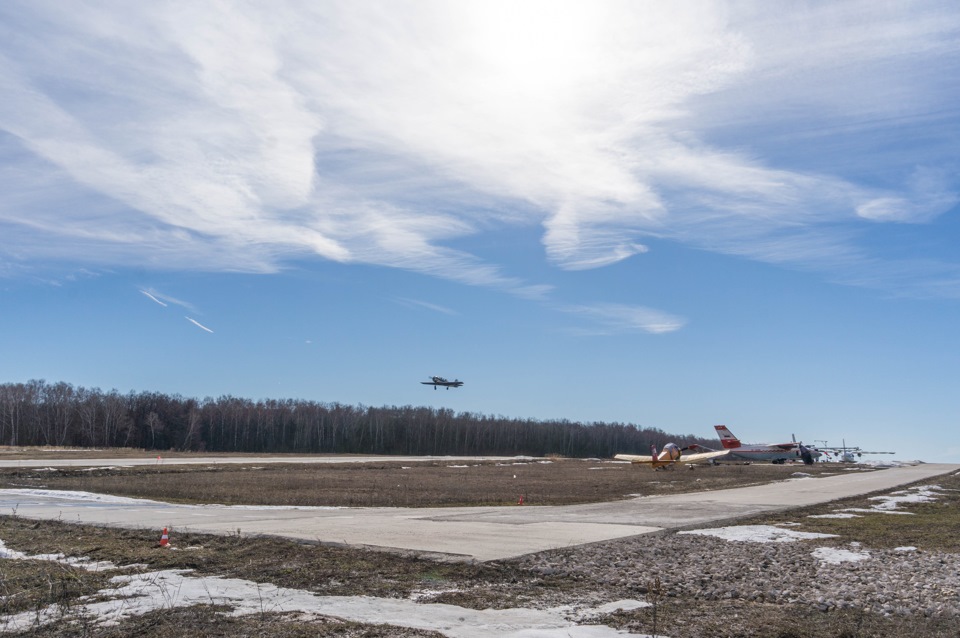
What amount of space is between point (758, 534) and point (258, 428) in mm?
124838

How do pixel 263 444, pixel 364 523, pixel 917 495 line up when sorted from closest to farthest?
pixel 364 523
pixel 917 495
pixel 263 444

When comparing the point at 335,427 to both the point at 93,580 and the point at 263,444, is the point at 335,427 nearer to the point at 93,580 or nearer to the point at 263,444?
the point at 263,444

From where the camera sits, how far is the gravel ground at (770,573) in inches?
409

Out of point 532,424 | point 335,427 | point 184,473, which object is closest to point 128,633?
point 184,473

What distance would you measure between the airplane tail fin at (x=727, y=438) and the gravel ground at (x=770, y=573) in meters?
77.0

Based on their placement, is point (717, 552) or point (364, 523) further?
point (364, 523)

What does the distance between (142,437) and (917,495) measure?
114303 millimetres

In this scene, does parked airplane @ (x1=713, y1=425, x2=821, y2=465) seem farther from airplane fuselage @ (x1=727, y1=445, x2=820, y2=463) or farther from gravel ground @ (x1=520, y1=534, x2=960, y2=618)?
gravel ground @ (x1=520, y1=534, x2=960, y2=618)

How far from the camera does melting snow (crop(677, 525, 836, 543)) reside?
55.1ft

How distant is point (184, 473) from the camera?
134 feet

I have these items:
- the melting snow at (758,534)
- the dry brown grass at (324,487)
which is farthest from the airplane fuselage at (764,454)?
the melting snow at (758,534)

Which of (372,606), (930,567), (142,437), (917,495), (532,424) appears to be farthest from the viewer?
(532,424)

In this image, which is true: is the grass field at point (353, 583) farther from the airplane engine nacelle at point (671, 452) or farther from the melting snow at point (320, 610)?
the airplane engine nacelle at point (671, 452)

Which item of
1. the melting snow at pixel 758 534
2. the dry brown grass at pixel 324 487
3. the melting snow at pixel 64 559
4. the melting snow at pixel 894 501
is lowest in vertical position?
the dry brown grass at pixel 324 487
